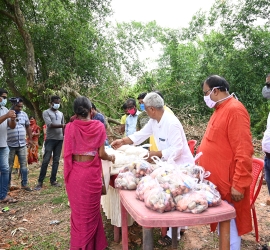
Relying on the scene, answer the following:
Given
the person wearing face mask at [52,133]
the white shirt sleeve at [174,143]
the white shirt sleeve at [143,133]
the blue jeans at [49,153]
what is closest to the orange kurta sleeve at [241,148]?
the white shirt sleeve at [174,143]

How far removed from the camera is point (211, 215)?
1.58 m

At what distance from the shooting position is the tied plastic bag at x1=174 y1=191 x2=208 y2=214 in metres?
1.59

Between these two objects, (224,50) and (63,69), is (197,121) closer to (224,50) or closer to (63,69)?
(224,50)

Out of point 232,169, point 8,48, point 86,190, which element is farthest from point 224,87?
point 8,48

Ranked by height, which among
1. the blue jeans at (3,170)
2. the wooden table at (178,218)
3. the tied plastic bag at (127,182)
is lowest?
the blue jeans at (3,170)

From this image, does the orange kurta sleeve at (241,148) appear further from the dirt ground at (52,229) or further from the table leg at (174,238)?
the dirt ground at (52,229)

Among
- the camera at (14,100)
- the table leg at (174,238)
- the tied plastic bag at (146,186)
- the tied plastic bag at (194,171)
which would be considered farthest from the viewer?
the camera at (14,100)

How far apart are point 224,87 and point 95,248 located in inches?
86.9

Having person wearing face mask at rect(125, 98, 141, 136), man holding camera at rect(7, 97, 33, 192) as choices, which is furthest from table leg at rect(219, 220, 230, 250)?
man holding camera at rect(7, 97, 33, 192)

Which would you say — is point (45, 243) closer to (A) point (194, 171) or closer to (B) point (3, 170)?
(B) point (3, 170)

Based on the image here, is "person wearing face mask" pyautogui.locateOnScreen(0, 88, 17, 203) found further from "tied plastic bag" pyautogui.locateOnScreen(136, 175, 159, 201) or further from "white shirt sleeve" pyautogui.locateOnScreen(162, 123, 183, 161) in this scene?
"tied plastic bag" pyautogui.locateOnScreen(136, 175, 159, 201)

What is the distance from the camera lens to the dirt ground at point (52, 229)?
123 inches

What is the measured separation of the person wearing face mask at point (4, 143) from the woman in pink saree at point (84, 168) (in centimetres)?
201

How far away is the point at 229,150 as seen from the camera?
6.95ft
